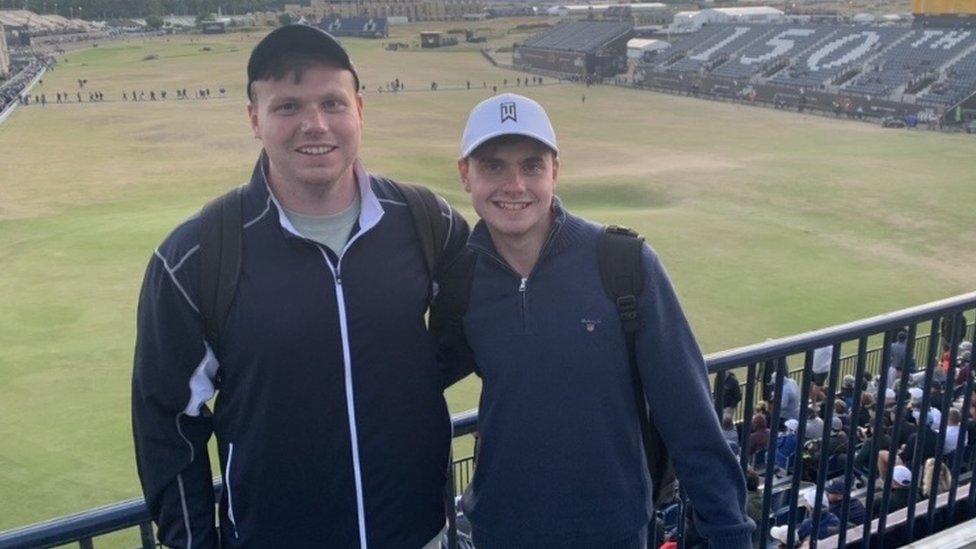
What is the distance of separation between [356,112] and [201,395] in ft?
3.07

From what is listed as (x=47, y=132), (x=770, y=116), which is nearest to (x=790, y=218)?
(x=770, y=116)

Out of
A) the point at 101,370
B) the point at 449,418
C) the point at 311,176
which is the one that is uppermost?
the point at 311,176

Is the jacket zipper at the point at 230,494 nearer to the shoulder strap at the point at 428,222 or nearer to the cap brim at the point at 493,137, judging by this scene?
the shoulder strap at the point at 428,222

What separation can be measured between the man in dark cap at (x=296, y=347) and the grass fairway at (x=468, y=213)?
7850 millimetres

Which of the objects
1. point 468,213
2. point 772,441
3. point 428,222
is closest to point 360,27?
point 468,213

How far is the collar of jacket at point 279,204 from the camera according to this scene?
101 inches

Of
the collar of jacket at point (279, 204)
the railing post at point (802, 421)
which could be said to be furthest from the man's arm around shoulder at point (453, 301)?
the railing post at point (802, 421)

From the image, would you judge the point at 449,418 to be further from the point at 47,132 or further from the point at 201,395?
the point at 47,132

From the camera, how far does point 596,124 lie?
43188 millimetres

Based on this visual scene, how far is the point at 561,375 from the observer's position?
2.57m

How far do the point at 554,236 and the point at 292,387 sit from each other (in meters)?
0.86

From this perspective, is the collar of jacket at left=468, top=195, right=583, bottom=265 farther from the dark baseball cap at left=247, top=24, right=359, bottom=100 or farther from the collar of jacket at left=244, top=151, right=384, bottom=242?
the dark baseball cap at left=247, top=24, right=359, bottom=100

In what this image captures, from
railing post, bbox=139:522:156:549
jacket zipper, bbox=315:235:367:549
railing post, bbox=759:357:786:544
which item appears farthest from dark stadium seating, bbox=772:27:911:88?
railing post, bbox=139:522:156:549

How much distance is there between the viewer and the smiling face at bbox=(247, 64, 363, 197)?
2.56 meters
